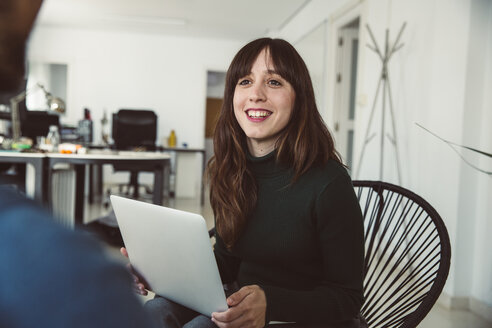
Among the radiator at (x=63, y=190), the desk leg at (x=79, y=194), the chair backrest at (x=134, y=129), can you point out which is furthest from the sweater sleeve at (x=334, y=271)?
the chair backrest at (x=134, y=129)

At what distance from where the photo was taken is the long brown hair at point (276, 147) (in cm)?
103

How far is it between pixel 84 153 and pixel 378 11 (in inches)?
106

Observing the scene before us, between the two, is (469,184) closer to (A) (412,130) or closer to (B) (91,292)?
(A) (412,130)

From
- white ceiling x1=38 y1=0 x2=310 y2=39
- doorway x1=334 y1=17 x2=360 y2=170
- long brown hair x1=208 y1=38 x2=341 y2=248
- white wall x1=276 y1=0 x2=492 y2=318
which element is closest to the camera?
long brown hair x1=208 y1=38 x2=341 y2=248

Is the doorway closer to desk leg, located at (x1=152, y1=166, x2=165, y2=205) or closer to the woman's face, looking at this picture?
desk leg, located at (x1=152, y1=166, x2=165, y2=205)

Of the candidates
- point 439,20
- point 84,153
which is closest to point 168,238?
point 439,20

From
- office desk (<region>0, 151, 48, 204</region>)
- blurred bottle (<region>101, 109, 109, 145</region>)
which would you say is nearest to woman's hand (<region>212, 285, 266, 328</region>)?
office desk (<region>0, 151, 48, 204</region>)

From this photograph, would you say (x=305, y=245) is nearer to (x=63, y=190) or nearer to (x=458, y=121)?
(x=458, y=121)

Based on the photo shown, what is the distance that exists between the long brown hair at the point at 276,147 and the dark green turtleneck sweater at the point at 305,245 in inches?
1.1

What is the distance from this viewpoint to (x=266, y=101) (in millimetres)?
1105

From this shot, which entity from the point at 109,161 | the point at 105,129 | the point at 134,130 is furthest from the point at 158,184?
the point at 105,129

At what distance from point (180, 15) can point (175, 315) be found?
5950 millimetres

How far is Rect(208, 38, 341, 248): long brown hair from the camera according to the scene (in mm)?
1026

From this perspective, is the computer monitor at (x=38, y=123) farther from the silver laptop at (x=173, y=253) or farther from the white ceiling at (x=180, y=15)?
the silver laptop at (x=173, y=253)
